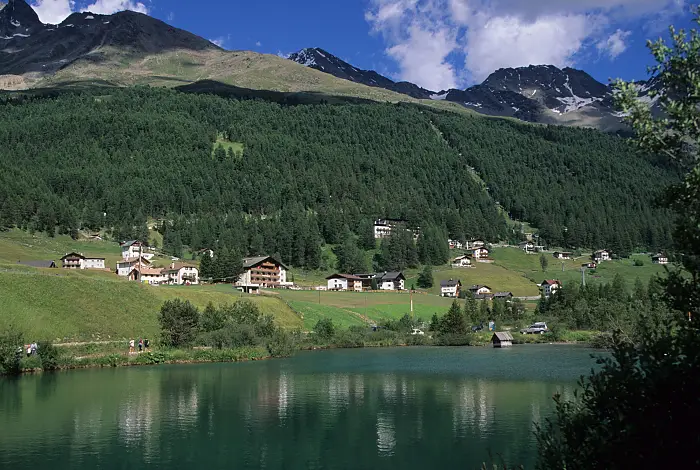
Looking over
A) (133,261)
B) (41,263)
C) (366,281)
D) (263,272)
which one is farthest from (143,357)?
(366,281)

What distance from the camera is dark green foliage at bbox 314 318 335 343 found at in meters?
114

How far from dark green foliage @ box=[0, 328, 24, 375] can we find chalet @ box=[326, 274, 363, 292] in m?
106

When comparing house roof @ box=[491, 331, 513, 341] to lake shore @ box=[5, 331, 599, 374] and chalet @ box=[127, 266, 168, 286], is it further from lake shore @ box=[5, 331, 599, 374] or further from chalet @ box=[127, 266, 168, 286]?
chalet @ box=[127, 266, 168, 286]

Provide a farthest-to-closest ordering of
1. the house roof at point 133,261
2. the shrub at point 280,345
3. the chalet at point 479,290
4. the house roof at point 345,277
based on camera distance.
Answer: the house roof at point 345,277, the chalet at point 479,290, the house roof at point 133,261, the shrub at point 280,345

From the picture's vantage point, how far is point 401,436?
42.2 m

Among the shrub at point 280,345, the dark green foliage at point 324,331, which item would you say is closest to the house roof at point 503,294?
the dark green foliage at point 324,331

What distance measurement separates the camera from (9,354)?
242ft

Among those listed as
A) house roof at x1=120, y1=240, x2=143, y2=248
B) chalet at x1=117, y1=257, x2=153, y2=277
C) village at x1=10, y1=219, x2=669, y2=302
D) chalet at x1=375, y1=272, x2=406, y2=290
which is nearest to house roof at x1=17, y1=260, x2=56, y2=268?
village at x1=10, y1=219, x2=669, y2=302

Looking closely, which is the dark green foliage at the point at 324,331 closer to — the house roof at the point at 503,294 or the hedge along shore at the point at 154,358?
the hedge along shore at the point at 154,358

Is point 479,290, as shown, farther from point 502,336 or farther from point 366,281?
point 502,336

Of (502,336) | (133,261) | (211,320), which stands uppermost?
(133,261)

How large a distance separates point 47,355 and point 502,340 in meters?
75.6

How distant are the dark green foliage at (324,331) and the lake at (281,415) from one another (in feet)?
98.0

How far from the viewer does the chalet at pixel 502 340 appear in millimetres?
115338
